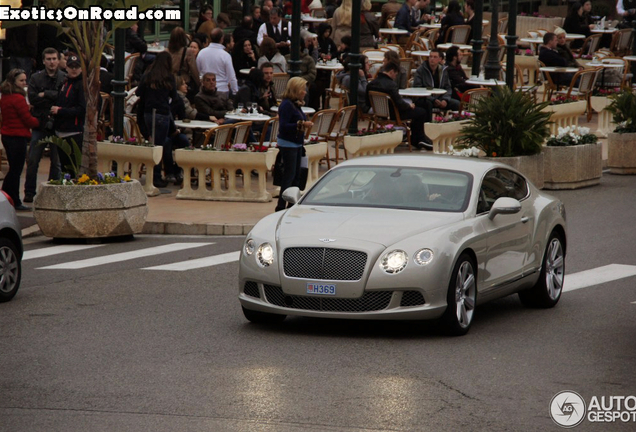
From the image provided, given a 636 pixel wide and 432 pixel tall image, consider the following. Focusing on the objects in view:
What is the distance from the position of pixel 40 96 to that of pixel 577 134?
885 centimetres

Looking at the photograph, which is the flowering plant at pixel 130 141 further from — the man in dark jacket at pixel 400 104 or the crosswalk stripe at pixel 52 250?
the man in dark jacket at pixel 400 104

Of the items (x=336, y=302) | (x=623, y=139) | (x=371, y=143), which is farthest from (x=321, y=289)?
(x=623, y=139)

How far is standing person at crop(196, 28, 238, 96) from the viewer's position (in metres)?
22.8

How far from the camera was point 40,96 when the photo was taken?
63.9 feet

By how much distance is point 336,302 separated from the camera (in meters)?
10.5

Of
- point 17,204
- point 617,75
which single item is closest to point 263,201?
point 17,204

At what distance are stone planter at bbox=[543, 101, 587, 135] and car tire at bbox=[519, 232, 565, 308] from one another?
43.8ft

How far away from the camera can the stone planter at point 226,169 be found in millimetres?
19125

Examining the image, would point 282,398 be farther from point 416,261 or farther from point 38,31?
point 38,31

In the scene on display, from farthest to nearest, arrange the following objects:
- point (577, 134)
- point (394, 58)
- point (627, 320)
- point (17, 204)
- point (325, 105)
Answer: point (325, 105) < point (394, 58) < point (577, 134) < point (17, 204) < point (627, 320)

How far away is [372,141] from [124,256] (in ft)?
22.1

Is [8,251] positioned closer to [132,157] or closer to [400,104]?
[132,157]

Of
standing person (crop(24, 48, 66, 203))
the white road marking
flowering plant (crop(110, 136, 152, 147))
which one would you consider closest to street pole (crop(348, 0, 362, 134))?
flowering plant (crop(110, 136, 152, 147))

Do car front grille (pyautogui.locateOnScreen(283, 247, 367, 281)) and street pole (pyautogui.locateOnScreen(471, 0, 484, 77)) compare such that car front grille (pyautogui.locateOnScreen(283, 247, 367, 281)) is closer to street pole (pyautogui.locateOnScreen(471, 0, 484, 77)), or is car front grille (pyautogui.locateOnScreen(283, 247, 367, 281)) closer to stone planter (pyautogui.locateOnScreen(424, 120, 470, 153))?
stone planter (pyautogui.locateOnScreen(424, 120, 470, 153))
